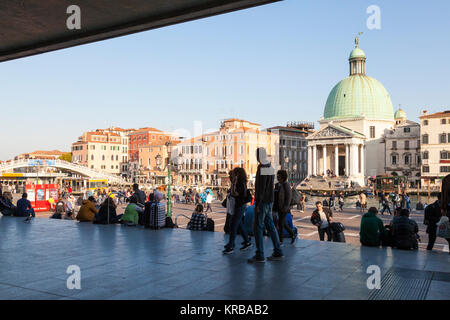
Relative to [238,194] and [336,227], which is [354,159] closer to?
[336,227]

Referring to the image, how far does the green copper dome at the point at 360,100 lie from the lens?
68625 mm

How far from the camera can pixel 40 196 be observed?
81.4 feet

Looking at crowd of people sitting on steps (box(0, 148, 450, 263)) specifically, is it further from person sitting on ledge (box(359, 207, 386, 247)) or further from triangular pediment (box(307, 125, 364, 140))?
triangular pediment (box(307, 125, 364, 140))

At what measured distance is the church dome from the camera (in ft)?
225

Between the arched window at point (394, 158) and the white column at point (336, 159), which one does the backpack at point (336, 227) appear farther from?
the arched window at point (394, 158)

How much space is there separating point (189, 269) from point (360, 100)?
226ft

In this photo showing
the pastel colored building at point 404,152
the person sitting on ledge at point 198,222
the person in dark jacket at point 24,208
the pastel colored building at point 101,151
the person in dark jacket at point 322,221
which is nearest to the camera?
the person sitting on ledge at point 198,222

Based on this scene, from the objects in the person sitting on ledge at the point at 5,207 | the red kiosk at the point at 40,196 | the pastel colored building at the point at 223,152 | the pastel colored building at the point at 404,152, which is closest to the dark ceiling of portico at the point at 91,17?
the person sitting on ledge at the point at 5,207

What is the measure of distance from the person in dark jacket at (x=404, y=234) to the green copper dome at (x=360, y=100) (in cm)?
6433

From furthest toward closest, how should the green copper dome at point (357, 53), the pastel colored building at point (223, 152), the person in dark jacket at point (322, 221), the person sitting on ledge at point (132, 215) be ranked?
1. the green copper dome at point (357, 53)
2. the pastel colored building at point (223, 152)
3. the person sitting on ledge at point (132, 215)
4. the person in dark jacket at point (322, 221)

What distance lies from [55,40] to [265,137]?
62.6 metres

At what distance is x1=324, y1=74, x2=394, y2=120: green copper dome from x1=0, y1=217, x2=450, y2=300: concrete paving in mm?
65525

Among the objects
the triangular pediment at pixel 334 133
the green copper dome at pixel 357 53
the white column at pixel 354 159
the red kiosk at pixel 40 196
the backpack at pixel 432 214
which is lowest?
the red kiosk at pixel 40 196
